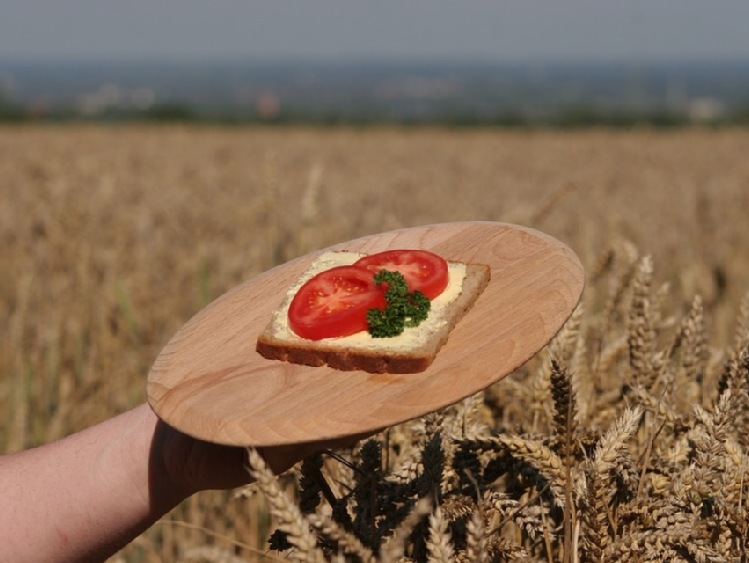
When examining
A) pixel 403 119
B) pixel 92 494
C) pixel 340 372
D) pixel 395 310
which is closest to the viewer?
pixel 340 372

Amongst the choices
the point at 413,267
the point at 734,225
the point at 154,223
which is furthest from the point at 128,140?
the point at 413,267

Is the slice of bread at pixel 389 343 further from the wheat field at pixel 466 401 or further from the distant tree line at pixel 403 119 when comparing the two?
the distant tree line at pixel 403 119

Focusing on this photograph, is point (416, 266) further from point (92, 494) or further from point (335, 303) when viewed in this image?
point (92, 494)

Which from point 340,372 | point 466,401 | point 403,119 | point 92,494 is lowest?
point 403,119

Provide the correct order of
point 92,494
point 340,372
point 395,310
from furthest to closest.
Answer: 1. point 92,494
2. point 395,310
3. point 340,372

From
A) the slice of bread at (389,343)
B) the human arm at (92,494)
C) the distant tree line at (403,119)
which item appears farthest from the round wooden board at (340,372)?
the distant tree line at (403,119)

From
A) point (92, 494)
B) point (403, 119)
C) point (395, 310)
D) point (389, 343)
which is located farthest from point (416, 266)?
point (403, 119)

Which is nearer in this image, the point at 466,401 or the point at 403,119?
the point at 466,401
